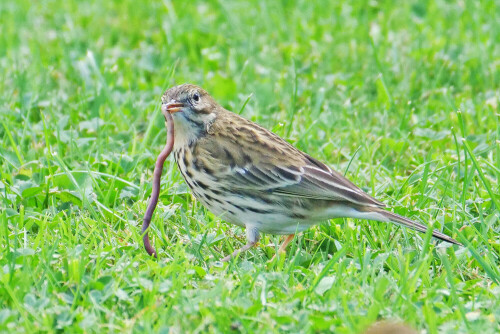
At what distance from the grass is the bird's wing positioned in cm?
26

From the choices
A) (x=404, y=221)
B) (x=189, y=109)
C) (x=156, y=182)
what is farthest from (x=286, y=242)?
(x=189, y=109)

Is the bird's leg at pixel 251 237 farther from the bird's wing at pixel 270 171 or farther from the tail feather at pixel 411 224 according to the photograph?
the tail feather at pixel 411 224

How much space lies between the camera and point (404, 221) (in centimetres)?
557

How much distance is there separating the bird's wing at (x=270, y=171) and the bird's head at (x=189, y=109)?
4.4 inches

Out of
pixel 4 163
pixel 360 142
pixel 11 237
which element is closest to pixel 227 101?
pixel 360 142

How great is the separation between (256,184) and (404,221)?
92 cm

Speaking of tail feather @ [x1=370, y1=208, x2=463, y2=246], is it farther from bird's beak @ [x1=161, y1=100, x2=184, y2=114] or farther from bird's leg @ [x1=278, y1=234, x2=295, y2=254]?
bird's beak @ [x1=161, y1=100, x2=184, y2=114]

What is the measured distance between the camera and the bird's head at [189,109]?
5832 mm

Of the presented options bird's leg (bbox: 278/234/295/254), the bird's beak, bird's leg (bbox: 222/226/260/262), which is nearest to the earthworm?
the bird's beak

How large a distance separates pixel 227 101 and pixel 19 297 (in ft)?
12.9

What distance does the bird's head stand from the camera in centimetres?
583

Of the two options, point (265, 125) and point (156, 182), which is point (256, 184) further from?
point (265, 125)

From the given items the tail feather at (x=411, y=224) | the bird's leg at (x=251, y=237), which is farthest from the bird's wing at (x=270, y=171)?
the bird's leg at (x=251, y=237)

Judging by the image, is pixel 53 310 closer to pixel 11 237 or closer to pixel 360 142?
pixel 11 237
